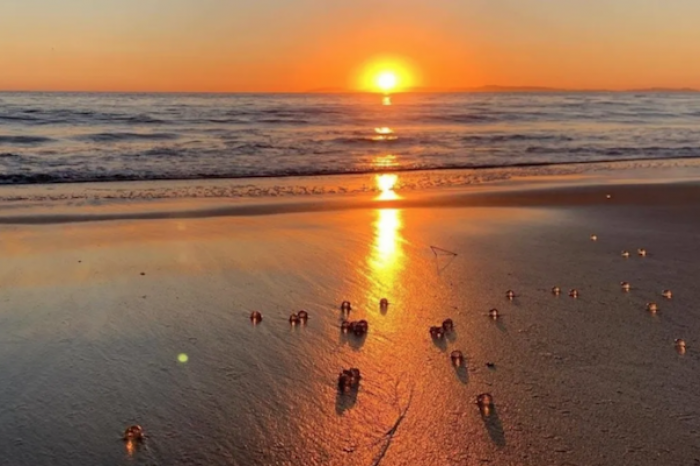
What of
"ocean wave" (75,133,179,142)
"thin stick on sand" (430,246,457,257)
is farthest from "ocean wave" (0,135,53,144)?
"thin stick on sand" (430,246,457,257)

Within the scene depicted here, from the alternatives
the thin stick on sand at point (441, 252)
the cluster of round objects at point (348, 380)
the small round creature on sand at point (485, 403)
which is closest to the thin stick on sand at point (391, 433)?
the cluster of round objects at point (348, 380)

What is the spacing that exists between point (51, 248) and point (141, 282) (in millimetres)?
2212

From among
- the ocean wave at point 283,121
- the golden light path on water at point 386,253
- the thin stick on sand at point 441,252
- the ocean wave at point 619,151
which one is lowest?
the golden light path on water at point 386,253

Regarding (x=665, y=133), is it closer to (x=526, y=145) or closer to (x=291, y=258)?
(x=526, y=145)

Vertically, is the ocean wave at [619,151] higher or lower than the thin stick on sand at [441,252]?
higher

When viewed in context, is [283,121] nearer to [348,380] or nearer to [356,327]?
[356,327]

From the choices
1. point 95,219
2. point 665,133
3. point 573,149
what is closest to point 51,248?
point 95,219

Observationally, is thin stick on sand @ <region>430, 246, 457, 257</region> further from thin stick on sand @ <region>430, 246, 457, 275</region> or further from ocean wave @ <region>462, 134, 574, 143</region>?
ocean wave @ <region>462, 134, 574, 143</region>

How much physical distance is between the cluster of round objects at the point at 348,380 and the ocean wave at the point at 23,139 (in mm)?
24008

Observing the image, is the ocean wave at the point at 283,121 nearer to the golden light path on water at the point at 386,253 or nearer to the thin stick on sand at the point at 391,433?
the golden light path on water at the point at 386,253

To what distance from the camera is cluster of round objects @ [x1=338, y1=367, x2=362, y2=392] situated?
3818 millimetres

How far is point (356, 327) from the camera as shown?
15.7 feet

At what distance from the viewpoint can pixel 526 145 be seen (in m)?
24.8

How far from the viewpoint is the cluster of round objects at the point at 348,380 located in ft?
12.5
